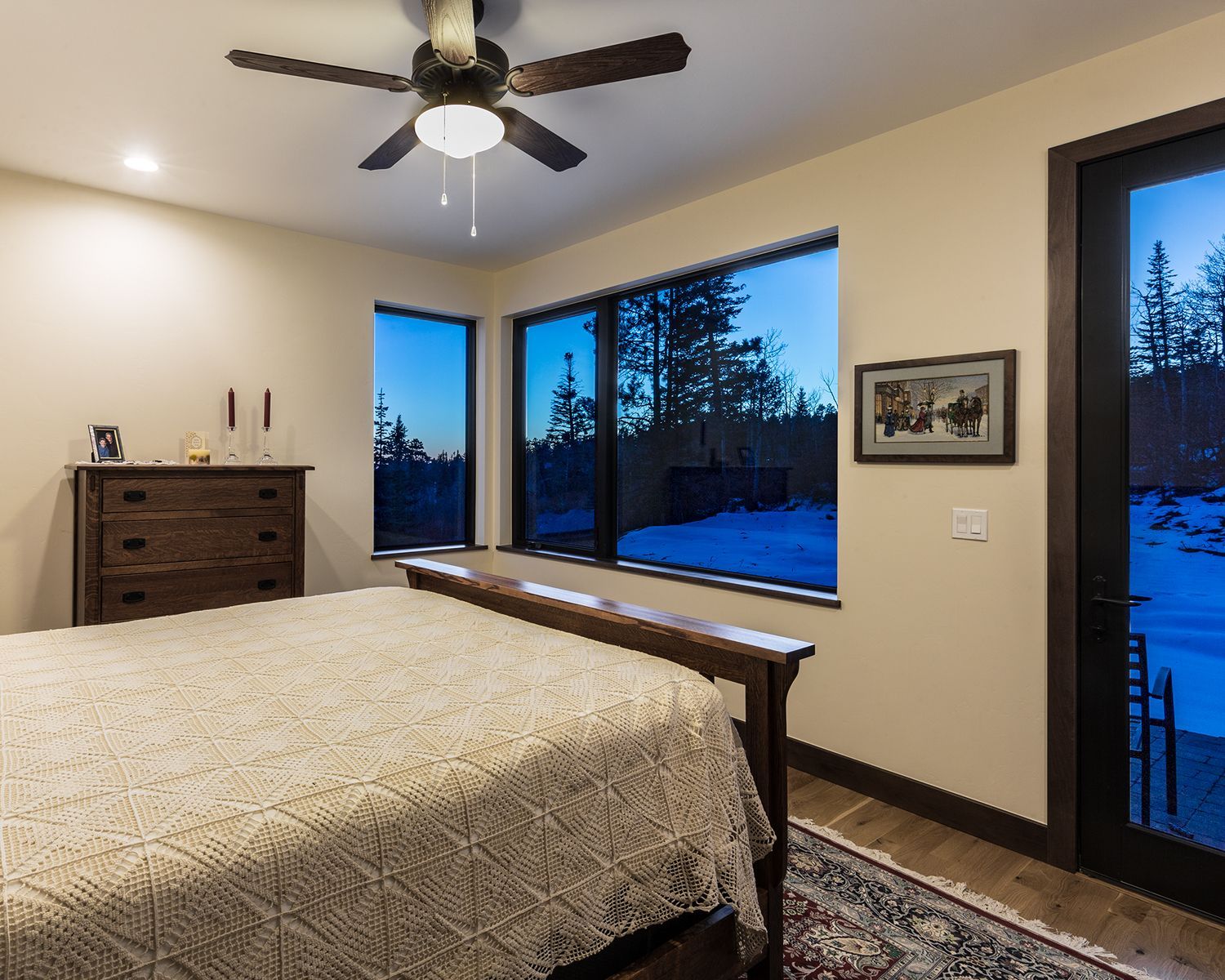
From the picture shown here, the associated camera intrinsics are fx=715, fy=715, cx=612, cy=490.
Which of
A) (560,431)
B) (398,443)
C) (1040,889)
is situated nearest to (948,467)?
(1040,889)

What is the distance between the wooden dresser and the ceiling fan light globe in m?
1.86

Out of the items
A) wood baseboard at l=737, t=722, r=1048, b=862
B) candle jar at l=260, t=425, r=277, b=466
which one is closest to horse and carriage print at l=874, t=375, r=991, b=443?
wood baseboard at l=737, t=722, r=1048, b=862

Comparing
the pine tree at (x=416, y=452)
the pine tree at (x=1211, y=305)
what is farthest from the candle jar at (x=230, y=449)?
the pine tree at (x=1211, y=305)

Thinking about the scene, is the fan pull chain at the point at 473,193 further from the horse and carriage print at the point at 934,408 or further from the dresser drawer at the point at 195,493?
the horse and carriage print at the point at 934,408

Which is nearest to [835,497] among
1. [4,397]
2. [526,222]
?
[526,222]

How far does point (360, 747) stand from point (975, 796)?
7.37 feet

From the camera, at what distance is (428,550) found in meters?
4.59

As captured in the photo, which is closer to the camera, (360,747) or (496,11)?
(360,747)

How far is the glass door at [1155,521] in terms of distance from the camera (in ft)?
6.72

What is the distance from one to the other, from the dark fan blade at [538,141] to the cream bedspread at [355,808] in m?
1.57

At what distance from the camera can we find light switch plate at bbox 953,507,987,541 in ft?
8.21

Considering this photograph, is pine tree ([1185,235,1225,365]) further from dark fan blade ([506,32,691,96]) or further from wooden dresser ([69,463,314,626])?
wooden dresser ([69,463,314,626])

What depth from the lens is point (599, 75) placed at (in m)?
1.90

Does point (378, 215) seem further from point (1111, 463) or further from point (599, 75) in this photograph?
point (1111, 463)
